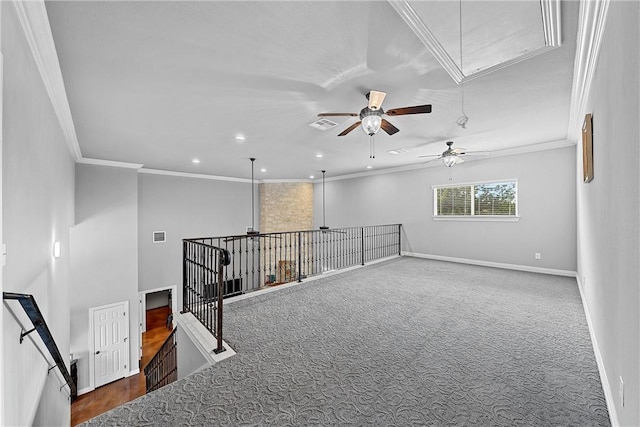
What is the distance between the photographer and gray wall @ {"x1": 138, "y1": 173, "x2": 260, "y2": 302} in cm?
748

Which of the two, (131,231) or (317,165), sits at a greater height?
(317,165)

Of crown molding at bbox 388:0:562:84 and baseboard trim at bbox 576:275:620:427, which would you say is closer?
baseboard trim at bbox 576:275:620:427

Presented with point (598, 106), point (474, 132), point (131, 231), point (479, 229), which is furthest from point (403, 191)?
point (131, 231)

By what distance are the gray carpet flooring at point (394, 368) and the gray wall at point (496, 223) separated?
1.83 metres

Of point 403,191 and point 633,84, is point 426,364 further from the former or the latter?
point 403,191

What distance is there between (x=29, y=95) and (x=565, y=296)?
256 inches

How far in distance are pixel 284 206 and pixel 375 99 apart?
757cm

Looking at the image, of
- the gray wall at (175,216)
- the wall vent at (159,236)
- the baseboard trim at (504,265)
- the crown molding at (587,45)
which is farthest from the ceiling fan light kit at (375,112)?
the wall vent at (159,236)

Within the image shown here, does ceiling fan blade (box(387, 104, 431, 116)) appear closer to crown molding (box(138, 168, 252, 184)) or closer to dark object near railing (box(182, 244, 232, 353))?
dark object near railing (box(182, 244, 232, 353))

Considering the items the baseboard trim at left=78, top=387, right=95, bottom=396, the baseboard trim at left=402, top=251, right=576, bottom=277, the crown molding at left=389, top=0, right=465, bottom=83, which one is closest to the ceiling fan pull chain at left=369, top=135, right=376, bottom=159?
the crown molding at left=389, top=0, right=465, bottom=83

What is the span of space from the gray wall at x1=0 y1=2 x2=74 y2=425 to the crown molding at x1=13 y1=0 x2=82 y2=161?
57 millimetres

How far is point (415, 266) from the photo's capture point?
606 cm

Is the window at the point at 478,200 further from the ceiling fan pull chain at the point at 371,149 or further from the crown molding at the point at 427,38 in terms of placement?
the crown molding at the point at 427,38

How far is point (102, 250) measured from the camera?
5.92 metres
